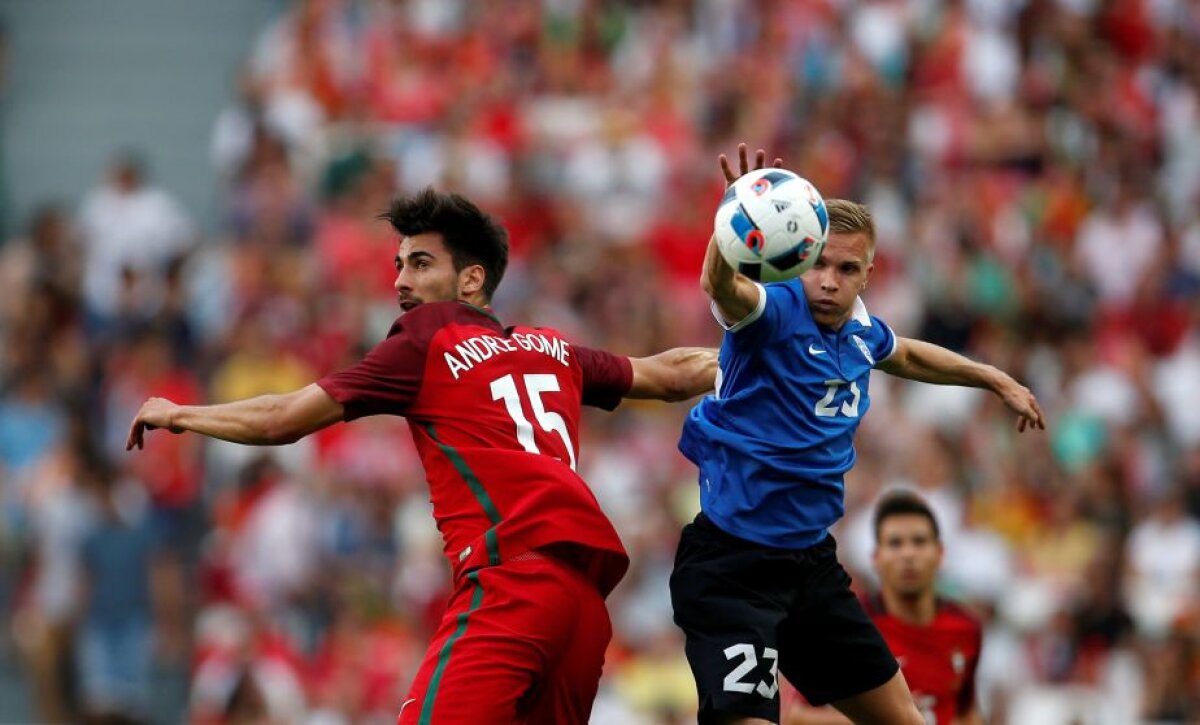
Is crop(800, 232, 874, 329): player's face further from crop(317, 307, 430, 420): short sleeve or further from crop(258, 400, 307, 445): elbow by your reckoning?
crop(258, 400, 307, 445): elbow

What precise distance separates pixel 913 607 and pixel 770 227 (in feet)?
8.69

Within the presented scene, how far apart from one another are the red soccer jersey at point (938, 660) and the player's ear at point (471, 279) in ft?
7.62

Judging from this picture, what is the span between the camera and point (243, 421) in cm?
707

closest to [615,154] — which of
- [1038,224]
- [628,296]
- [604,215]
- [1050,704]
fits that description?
[604,215]

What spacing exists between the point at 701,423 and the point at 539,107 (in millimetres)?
11009

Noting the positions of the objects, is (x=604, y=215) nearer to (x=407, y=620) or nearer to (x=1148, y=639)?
(x=407, y=620)

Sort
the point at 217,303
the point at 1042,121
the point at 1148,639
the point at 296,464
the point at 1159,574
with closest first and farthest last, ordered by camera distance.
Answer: the point at 1148,639
the point at 1159,574
the point at 296,464
the point at 217,303
the point at 1042,121

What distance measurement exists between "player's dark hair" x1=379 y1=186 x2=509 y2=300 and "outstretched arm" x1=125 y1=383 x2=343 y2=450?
0.85 meters

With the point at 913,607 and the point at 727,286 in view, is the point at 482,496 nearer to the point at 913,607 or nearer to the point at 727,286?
the point at 727,286

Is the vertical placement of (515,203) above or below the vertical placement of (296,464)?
above

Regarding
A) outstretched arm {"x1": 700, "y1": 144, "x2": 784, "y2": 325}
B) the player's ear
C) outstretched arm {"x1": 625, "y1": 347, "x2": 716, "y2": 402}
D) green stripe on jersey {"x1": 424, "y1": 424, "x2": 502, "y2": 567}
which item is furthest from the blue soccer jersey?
the player's ear

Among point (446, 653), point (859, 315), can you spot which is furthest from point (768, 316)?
point (446, 653)

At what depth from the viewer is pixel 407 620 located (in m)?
14.1

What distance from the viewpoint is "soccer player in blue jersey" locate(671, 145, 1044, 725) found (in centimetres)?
713
